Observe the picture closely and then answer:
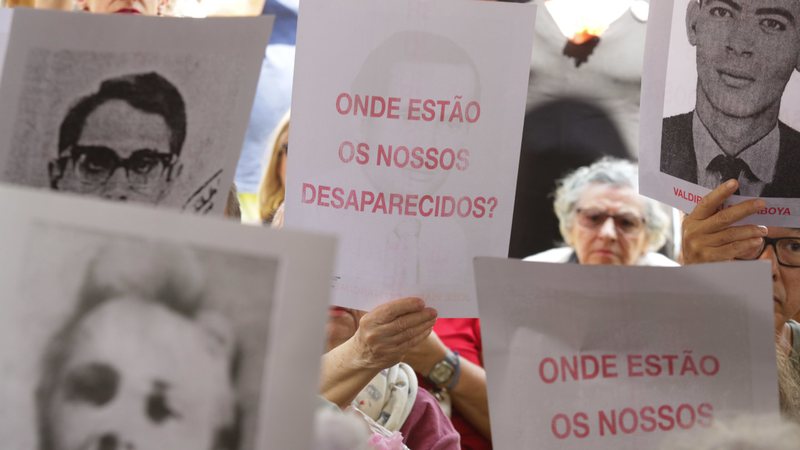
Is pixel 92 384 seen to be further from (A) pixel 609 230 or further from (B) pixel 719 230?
(A) pixel 609 230

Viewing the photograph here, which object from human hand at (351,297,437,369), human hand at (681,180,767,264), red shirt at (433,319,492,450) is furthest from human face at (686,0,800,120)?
red shirt at (433,319,492,450)

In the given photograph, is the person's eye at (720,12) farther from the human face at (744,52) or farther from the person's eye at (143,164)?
the person's eye at (143,164)

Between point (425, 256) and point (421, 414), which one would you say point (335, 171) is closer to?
point (425, 256)

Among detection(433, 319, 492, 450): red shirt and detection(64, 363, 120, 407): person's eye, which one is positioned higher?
detection(433, 319, 492, 450): red shirt

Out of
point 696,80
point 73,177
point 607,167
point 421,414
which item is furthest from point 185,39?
point 607,167

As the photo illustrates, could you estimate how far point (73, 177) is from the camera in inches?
41.5

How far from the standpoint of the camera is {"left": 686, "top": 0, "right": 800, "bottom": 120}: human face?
1.53 meters

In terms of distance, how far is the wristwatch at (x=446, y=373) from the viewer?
8.27 ft

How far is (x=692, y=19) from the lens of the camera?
1625mm

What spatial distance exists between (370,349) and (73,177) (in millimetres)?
693

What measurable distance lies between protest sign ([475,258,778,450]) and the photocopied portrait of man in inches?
16.8

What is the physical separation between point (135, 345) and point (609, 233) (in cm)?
277

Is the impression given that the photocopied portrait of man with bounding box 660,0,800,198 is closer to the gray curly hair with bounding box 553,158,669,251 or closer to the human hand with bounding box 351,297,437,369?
the human hand with bounding box 351,297,437,369

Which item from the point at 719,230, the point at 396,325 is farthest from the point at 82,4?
the point at 719,230
